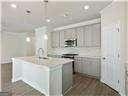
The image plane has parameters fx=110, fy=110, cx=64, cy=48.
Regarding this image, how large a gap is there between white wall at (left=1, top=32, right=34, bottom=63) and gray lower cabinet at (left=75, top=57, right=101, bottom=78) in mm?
6440

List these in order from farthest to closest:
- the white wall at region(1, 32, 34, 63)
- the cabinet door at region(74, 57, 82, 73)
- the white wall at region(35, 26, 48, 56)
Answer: the white wall at region(1, 32, 34, 63)
the white wall at region(35, 26, 48, 56)
the cabinet door at region(74, 57, 82, 73)

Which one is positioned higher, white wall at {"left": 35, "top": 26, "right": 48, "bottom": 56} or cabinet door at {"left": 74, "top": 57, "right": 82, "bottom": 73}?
white wall at {"left": 35, "top": 26, "right": 48, "bottom": 56}

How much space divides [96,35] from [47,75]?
3.23m

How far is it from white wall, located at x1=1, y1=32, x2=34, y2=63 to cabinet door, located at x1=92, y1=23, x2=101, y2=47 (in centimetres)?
715

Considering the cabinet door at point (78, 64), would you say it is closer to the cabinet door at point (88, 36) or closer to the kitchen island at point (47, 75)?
the cabinet door at point (88, 36)

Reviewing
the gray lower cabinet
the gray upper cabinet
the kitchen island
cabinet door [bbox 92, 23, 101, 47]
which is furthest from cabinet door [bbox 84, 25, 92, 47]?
the kitchen island

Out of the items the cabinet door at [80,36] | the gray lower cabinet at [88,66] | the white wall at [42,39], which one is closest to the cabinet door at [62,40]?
the white wall at [42,39]

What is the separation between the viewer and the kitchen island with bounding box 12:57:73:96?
105 inches

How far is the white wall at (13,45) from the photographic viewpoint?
8.91 metres

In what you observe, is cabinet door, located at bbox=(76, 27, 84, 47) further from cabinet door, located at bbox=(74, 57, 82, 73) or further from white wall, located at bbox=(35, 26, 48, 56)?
white wall, located at bbox=(35, 26, 48, 56)

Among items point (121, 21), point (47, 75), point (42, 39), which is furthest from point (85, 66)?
point (42, 39)

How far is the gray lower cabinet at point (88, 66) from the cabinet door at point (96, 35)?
2.49ft

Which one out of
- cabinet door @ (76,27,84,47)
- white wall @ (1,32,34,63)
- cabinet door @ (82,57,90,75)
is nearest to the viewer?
cabinet door @ (82,57,90,75)

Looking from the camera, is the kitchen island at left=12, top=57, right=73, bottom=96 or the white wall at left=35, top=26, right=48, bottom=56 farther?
the white wall at left=35, top=26, right=48, bottom=56
